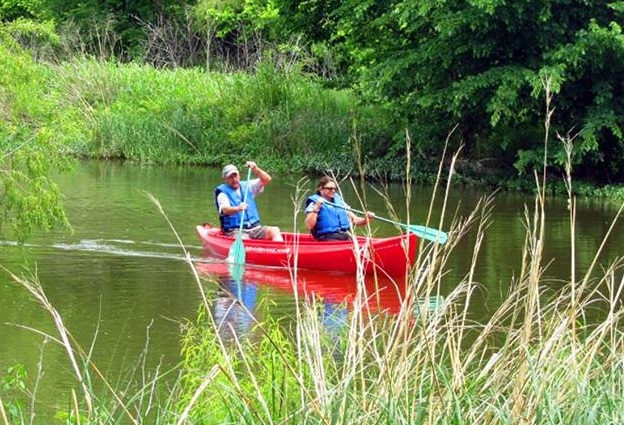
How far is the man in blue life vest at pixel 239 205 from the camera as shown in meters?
15.1

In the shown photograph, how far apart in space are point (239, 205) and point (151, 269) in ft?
4.68

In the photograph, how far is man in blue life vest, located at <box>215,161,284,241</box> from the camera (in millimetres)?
15055

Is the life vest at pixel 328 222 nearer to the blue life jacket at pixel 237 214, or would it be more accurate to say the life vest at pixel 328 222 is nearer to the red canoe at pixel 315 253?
the red canoe at pixel 315 253

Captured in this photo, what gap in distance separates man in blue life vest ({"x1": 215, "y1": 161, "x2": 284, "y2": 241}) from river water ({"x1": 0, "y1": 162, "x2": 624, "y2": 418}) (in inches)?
23.7

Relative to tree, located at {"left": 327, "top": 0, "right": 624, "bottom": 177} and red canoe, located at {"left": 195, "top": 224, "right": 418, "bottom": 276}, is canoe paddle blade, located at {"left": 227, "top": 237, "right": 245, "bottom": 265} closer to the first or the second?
red canoe, located at {"left": 195, "top": 224, "right": 418, "bottom": 276}

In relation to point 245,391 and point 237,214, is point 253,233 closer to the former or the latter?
point 237,214

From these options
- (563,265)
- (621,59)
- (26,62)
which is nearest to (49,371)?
(26,62)

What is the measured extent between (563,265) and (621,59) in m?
7.74

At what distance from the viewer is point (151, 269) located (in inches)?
560

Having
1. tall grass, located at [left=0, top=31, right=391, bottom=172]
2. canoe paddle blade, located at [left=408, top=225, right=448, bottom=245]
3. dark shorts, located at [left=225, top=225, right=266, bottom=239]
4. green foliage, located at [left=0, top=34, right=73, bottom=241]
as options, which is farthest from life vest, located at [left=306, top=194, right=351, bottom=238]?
tall grass, located at [left=0, top=31, right=391, bottom=172]

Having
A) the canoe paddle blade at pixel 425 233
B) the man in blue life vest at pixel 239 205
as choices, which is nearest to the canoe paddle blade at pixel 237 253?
the man in blue life vest at pixel 239 205

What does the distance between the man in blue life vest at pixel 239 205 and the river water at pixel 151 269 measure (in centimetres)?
60

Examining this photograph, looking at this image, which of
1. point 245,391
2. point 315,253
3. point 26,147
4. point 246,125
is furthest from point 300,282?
point 246,125

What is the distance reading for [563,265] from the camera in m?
14.9
